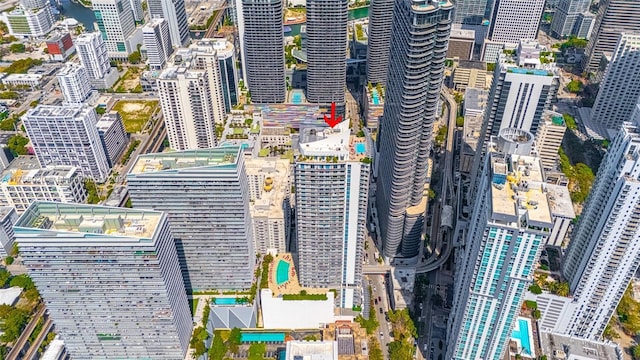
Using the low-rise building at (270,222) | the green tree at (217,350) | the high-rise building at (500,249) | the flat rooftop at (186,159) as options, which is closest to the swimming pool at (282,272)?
the low-rise building at (270,222)

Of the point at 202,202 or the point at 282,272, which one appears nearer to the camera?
the point at 202,202

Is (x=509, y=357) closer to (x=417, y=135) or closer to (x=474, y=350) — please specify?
(x=474, y=350)

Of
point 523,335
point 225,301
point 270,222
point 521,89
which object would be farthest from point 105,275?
point 521,89

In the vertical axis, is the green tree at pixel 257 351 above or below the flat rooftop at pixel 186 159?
below

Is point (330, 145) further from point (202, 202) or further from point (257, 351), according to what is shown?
point (257, 351)

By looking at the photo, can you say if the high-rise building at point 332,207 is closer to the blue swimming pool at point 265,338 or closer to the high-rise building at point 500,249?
the blue swimming pool at point 265,338
